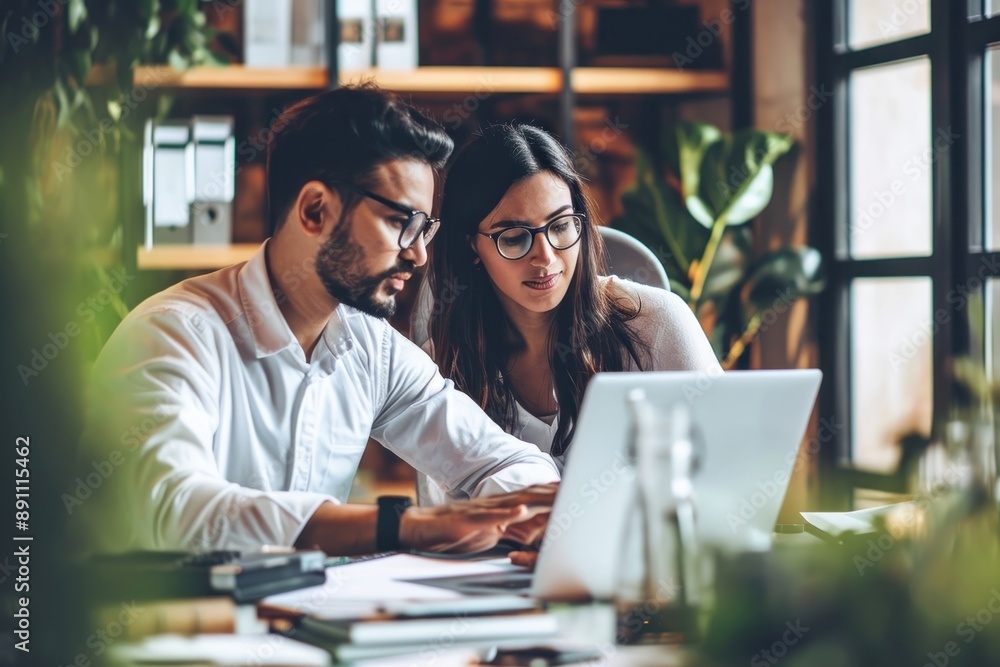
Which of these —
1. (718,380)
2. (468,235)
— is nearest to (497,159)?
(468,235)

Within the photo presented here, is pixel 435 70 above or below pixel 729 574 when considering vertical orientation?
above

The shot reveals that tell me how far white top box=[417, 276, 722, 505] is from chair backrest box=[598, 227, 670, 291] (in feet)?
0.30

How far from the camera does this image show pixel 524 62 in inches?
132

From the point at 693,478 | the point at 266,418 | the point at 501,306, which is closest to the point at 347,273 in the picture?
the point at 266,418

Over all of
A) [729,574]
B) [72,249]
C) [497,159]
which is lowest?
[729,574]

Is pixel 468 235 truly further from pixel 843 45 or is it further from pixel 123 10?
pixel 843 45

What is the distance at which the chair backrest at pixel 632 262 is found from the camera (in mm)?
2121

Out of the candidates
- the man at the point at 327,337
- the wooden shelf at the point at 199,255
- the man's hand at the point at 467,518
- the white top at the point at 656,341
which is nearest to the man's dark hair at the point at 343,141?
the man at the point at 327,337

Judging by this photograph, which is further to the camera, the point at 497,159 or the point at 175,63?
the point at 175,63

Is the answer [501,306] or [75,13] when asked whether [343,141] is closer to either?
[501,306]

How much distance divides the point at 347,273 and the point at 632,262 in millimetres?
721

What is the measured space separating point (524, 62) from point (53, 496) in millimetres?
3158

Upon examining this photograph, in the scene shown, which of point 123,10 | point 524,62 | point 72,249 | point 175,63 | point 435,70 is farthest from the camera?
point 524,62

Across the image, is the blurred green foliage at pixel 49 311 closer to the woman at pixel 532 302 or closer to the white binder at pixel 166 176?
the woman at pixel 532 302
